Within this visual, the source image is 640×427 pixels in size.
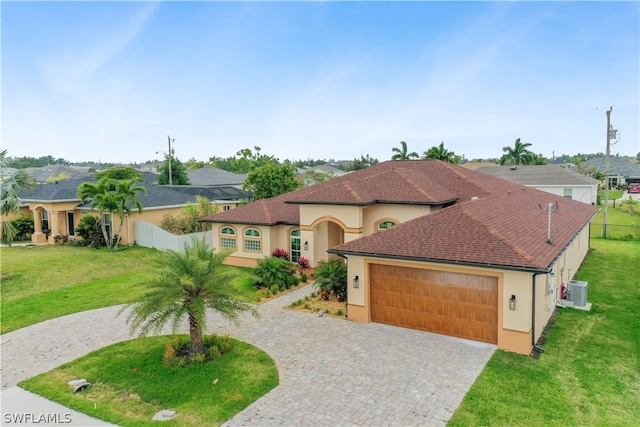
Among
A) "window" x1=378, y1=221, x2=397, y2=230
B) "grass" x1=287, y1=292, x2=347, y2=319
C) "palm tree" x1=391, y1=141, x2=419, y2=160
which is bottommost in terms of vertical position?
"grass" x1=287, y1=292, x2=347, y2=319

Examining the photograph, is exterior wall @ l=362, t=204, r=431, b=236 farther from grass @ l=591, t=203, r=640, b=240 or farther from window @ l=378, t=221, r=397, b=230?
grass @ l=591, t=203, r=640, b=240

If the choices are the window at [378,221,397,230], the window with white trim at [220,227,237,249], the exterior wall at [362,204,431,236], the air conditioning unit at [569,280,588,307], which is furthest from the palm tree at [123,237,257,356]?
the window with white trim at [220,227,237,249]

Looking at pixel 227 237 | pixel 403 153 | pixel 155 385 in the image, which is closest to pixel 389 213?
pixel 227 237

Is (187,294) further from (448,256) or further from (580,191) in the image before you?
(580,191)

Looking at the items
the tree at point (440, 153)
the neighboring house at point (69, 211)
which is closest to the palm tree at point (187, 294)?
the neighboring house at point (69, 211)

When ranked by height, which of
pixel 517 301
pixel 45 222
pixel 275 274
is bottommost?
pixel 275 274

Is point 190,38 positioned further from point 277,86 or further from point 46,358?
point 46,358

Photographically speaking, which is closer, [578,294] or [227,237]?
[578,294]

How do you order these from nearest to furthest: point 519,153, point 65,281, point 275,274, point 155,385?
point 155,385 < point 275,274 < point 65,281 < point 519,153
